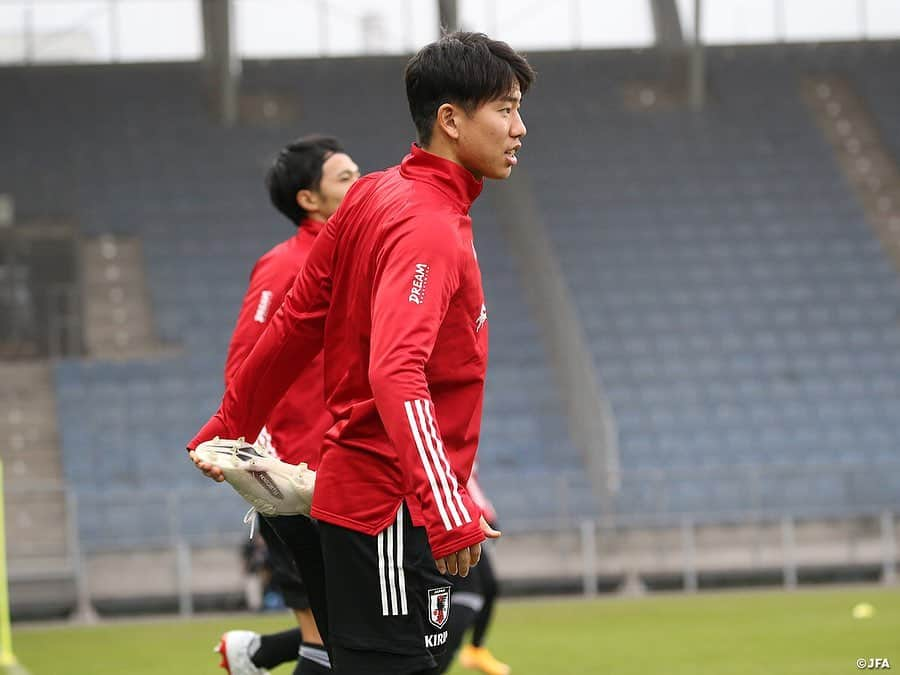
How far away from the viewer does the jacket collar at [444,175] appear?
3410 mm

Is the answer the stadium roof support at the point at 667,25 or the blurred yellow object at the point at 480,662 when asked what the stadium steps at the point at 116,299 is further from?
the blurred yellow object at the point at 480,662

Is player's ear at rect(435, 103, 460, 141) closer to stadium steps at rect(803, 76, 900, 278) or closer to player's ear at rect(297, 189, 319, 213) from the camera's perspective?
player's ear at rect(297, 189, 319, 213)

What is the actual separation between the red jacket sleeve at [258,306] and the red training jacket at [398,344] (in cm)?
107

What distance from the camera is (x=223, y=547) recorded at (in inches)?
578

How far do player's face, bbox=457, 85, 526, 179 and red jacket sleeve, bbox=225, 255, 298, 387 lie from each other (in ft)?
5.00

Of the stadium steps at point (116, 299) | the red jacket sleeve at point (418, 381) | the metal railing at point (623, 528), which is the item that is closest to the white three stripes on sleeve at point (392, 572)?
the red jacket sleeve at point (418, 381)

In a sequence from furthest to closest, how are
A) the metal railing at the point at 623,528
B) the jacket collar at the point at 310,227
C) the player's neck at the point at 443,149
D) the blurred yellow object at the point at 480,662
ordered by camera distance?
the metal railing at the point at 623,528 < the blurred yellow object at the point at 480,662 < the jacket collar at the point at 310,227 < the player's neck at the point at 443,149

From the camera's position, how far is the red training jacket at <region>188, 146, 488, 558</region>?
3.09 meters

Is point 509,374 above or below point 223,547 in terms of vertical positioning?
above

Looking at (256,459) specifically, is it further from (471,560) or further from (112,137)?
(112,137)

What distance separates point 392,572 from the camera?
3334mm

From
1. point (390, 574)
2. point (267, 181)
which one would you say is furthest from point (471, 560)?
point (267, 181)

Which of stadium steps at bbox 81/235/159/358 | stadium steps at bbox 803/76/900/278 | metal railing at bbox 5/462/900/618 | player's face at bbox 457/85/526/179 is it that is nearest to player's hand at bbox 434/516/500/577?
player's face at bbox 457/85/526/179

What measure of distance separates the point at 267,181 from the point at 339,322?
2007 millimetres
